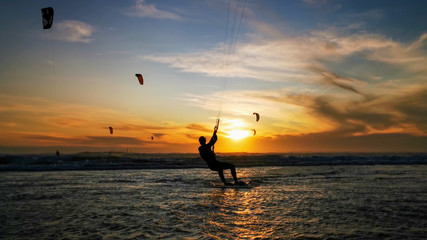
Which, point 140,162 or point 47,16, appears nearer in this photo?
point 47,16

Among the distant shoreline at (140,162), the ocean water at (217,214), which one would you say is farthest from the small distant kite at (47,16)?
the distant shoreline at (140,162)

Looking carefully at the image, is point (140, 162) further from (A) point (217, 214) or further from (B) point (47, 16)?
(A) point (217, 214)

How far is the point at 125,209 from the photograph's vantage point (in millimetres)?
7176

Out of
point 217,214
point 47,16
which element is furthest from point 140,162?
point 217,214

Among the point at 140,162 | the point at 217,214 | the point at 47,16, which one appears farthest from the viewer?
the point at 140,162

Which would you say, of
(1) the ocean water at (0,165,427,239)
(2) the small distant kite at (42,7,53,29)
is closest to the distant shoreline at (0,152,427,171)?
(2) the small distant kite at (42,7,53,29)

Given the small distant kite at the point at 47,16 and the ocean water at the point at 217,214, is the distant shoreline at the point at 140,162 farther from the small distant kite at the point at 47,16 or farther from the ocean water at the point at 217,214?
the ocean water at the point at 217,214

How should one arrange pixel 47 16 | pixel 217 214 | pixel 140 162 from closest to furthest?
pixel 217 214, pixel 47 16, pixel 140 162

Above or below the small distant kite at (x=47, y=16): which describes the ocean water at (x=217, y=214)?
below

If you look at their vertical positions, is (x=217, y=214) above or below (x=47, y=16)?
below

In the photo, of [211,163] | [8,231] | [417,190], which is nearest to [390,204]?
[417,190]

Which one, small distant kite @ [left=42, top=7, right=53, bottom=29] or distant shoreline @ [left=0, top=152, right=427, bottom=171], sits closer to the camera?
small distant kite @ [left=42, top=7, right=53, bottom=29]

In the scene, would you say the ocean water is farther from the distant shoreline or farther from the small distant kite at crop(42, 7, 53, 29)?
the distant shoreline

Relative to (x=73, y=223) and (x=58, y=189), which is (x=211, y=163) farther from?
(x=73, y=223)
